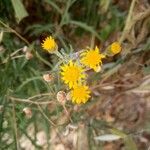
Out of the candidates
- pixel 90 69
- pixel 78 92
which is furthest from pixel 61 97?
pixel 90 69

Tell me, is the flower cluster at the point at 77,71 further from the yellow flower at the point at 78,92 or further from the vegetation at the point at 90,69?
the vegetation at the point at 90,69

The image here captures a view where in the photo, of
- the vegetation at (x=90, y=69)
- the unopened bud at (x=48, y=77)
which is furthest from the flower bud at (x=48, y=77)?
the vegetation at (x=90, y=69)

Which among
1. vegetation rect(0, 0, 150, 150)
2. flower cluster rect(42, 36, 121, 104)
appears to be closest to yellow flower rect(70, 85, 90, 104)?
flower cluster rect(42, 36, 121, 104)

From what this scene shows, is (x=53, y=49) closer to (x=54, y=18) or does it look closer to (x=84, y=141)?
(x=54, y=18)

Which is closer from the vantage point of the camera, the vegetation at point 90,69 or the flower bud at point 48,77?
the flower bud at point 48,77

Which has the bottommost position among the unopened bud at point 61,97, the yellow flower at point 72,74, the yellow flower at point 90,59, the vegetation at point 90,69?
the unopened bud at point 61,97

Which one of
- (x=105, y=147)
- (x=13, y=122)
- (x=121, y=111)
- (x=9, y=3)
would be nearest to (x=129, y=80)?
(x=121, y=111)

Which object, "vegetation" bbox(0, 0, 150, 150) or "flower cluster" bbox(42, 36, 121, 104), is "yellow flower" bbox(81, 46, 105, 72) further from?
"vegetation" bbox(0, 0, 150, 150)

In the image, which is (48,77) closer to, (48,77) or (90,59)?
(48,77)
